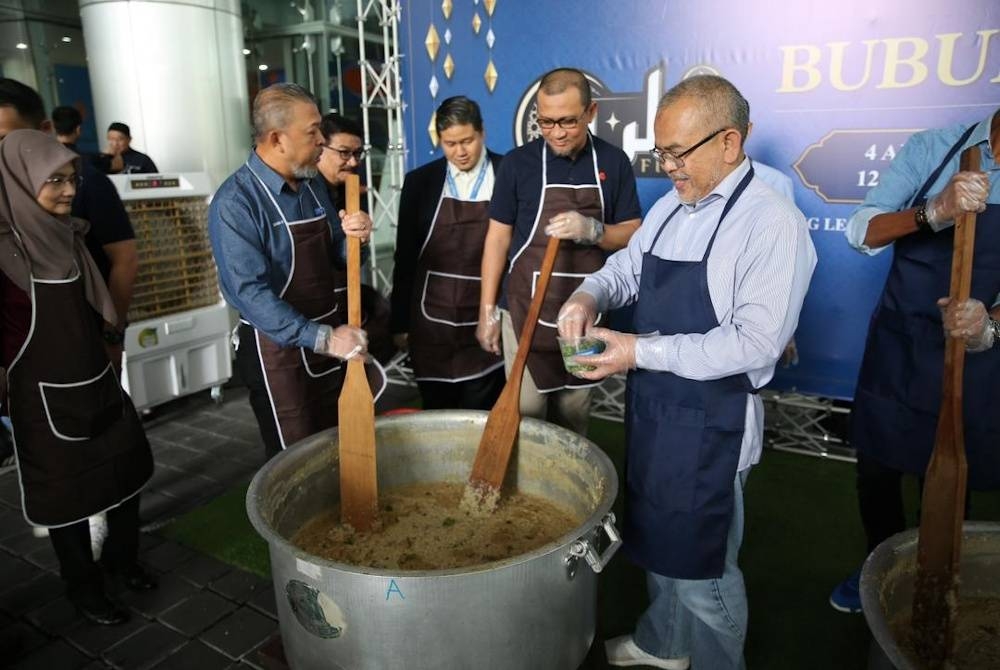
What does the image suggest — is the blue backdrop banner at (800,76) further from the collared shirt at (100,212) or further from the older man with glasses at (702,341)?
the collared shirt at (100,212)

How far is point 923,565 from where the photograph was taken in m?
1.46

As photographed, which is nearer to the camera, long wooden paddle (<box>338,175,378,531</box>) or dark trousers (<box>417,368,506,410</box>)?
long wooden paddle (<box>338,175,378,531</box>)

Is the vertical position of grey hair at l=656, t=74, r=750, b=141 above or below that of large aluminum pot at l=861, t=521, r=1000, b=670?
above

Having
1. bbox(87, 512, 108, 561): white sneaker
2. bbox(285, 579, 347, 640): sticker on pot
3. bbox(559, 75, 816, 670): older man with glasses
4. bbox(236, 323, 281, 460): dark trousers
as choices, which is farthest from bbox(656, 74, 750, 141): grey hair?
bbox(87, 512, 108, 561): white sneaker

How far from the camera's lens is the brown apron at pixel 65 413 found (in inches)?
85.0

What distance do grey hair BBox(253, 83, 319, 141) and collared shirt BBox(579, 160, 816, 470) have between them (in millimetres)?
1202

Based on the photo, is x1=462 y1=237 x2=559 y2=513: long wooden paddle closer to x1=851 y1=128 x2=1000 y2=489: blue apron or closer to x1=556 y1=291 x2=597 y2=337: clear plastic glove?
x1=556 y1=291 x2=597 y2=337: clear plastic glove

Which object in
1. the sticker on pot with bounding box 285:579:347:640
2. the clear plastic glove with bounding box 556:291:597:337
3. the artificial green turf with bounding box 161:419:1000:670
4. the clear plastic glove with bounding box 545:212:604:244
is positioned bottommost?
the artificial green turf with bounding box 161:419:1000:670

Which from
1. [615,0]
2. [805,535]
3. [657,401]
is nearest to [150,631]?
[657,401]

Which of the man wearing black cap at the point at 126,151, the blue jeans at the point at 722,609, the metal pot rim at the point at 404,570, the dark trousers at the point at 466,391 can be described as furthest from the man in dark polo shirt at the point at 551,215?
the man wearing black cap at the point at 126,151

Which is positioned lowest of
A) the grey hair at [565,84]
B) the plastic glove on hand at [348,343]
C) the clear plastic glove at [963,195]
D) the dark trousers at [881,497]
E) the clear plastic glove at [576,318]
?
the dark trousers at [881,497]

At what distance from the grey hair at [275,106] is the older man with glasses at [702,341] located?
1.02 metres

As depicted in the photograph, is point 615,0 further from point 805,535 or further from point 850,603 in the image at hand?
point 850,603

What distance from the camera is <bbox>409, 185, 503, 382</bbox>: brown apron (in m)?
3.04
